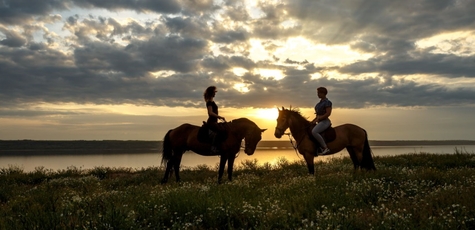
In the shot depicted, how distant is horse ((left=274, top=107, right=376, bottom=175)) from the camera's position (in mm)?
13812

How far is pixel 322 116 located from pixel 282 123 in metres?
1.61

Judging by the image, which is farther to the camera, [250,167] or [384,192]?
[250,167]

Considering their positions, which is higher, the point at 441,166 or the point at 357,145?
the point at 357,145

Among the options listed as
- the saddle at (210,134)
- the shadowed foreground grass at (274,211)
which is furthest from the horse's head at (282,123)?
the shadowed foreground grass at (274,211)

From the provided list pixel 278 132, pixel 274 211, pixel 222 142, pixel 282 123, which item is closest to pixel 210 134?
pixel 222 142

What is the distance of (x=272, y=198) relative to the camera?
8609mm

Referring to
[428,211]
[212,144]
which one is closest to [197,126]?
[212,144]

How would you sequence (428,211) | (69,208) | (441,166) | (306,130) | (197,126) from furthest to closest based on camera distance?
(441,166) → (197,126) → (306,130) → (69,208) → (428,211)

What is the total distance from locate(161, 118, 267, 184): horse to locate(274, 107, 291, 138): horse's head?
0.76 metres

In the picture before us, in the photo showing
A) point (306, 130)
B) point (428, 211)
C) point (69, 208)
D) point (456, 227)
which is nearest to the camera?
point (456, 227)

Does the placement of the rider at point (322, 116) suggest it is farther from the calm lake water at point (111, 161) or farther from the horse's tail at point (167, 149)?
the calm lake water at point (111, 161)

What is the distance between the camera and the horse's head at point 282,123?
14.0m

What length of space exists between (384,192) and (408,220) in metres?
3.05

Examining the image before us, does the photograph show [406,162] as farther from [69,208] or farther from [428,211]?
[69,208]
